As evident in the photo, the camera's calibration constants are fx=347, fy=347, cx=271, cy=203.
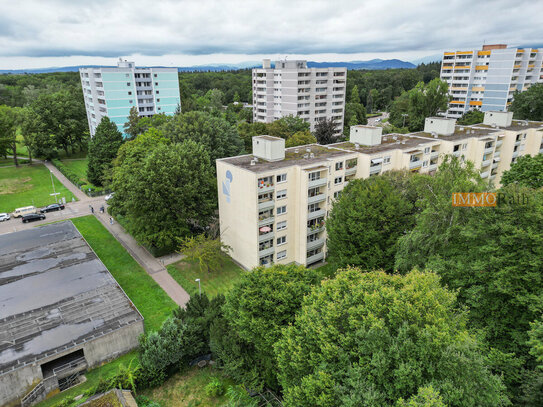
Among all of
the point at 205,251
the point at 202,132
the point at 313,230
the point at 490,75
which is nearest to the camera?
the point at 205,251

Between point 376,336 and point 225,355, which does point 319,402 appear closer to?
point 376,336

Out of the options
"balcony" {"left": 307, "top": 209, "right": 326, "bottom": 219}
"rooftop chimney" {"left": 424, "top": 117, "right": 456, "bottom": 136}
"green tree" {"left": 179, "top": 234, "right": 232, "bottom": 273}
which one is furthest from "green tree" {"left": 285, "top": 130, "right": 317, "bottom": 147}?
"green tree" {"left": 179, "top": 234, "right": 232, "bottom": 273}

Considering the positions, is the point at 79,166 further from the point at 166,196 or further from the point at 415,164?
the point at 415,164

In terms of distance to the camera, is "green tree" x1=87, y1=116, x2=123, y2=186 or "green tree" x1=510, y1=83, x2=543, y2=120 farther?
"green tree" x1=510, y1=83, x2=543, y2=120

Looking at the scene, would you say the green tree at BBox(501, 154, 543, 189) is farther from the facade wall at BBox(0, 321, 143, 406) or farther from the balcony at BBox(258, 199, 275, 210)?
the facade wall at BBox(0, 321, 143, 406)

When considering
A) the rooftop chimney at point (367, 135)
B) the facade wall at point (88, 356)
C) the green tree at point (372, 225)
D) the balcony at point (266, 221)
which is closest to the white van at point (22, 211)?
the facade wall at point (88, 356)

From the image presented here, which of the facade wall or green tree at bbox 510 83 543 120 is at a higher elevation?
green tree at bbox 510 83 543 120

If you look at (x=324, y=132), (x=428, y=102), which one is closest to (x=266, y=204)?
(x=324, y=132)
